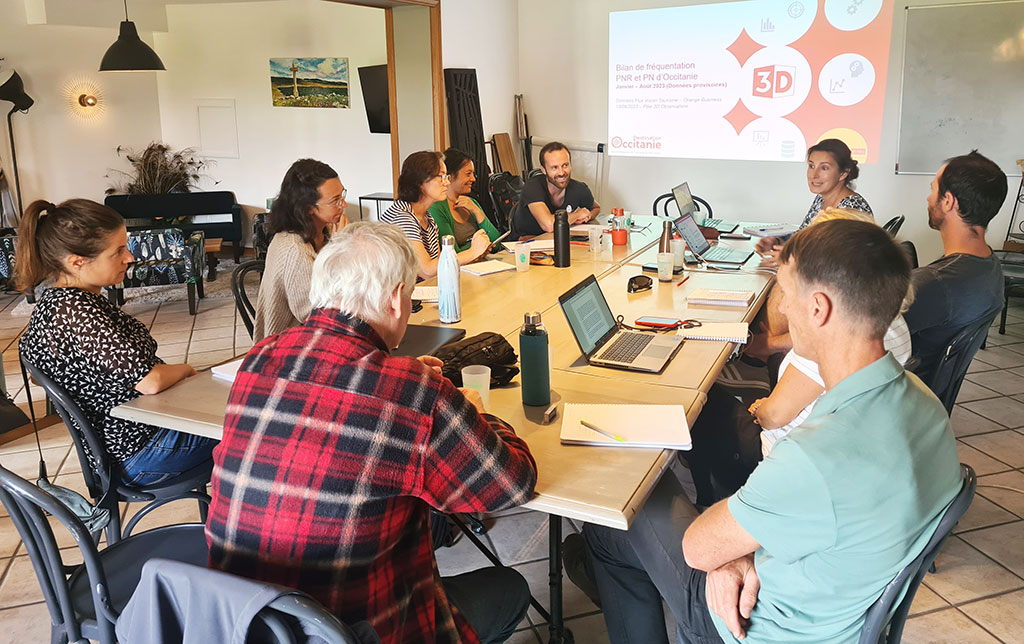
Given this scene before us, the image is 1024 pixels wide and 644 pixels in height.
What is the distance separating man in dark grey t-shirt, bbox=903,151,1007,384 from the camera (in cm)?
250

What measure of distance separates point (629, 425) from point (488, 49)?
18.1 ft

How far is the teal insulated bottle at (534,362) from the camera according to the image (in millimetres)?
1866

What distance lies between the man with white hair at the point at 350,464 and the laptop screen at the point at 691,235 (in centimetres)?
256

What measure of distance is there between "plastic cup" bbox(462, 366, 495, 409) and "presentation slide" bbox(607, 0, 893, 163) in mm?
4963

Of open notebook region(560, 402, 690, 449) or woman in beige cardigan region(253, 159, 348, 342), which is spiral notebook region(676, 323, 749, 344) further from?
woman in beige cardigan region(253, 159, 348, 342)

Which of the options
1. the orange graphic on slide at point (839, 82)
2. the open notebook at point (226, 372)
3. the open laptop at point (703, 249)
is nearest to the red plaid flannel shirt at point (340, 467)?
the open notebook at point (226, 372)

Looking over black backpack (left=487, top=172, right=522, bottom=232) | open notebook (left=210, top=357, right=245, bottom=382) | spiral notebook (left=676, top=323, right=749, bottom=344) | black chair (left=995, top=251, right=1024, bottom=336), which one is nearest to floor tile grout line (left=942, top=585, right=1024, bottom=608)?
spiral notebook (left=676, top=323, right=749, bottom=344)

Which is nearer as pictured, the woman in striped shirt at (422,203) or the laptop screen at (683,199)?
the woman in striped shirt at (422,203)

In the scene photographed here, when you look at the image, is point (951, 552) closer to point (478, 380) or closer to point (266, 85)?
point (478, 380)

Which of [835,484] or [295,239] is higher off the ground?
[295,239]

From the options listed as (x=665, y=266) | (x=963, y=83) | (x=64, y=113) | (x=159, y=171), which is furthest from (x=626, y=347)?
Result: (x=64, y=113)

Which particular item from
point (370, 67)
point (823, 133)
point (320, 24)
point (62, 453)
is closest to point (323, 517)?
point (62, 453)

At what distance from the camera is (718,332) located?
252 centimetres

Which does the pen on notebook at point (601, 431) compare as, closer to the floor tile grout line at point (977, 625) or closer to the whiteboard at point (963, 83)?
the floor tile grout line at point (977, 625)
